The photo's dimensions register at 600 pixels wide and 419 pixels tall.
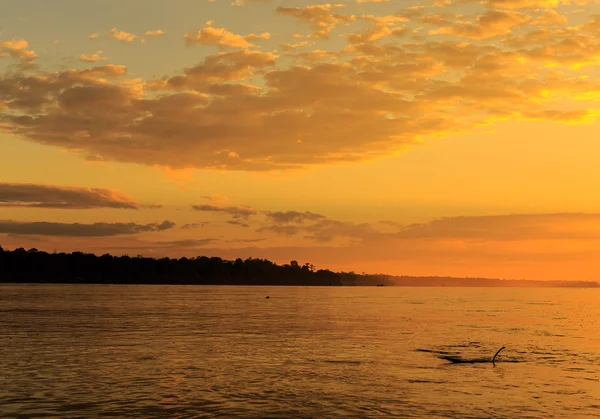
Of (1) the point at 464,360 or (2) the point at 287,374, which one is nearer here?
(2) the point at 287,374

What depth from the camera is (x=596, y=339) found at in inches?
3425

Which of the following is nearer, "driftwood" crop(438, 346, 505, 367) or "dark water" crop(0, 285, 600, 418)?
"dark water" crop(0, 285, 600, 418)

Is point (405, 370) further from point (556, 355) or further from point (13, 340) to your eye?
point (13, 340)

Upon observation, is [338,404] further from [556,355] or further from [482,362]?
[556,355]

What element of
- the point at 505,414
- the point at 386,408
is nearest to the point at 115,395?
the point at 386,408

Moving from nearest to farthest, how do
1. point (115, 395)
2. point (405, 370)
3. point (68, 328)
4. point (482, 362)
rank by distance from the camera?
point (115, 395), point (405, 370), point (482, 362), point (68, 328)

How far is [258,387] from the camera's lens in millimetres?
45281

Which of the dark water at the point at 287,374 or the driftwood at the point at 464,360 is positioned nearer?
the dark water at the point at 287,374

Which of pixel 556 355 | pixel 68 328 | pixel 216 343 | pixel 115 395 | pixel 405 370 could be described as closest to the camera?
pixel 115 395

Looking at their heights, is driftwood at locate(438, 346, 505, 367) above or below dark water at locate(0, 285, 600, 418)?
above

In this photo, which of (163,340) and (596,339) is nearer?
(163,340)

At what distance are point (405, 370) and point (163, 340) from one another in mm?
30256

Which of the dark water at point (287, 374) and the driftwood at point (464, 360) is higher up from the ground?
the driftwood at point (464, 360)

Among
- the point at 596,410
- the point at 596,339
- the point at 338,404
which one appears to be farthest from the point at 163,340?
the point at 596,339
